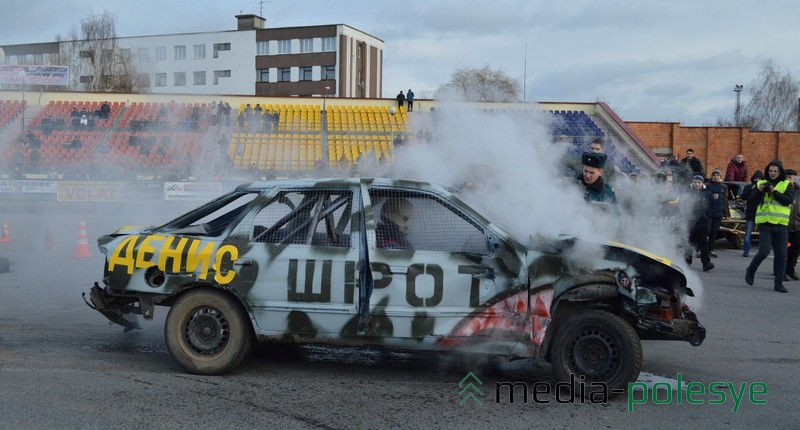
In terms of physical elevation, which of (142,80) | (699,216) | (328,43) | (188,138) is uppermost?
(328,43)

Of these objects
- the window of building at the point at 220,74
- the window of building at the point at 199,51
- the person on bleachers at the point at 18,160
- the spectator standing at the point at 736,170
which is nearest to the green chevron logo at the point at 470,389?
the spectator standing at the point at 736,170

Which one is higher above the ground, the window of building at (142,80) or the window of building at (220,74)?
the window of building at (220,74)

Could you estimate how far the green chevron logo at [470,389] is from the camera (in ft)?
16.1

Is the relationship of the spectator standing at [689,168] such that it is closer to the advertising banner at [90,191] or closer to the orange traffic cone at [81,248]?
the orange traffic cone at [81,248]

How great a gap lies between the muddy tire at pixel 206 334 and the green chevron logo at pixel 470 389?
5.41 feet

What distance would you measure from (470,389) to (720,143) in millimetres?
34242

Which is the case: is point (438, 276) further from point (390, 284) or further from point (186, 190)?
point (186, 190)

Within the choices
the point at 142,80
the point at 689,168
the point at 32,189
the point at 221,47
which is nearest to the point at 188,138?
the point at 32,189

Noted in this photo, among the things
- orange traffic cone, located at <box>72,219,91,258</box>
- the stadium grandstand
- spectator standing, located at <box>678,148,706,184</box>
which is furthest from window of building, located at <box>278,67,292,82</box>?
orange traffic cone, located at <box>72,219,91,258</box>

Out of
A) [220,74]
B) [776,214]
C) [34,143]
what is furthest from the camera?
[220,74]

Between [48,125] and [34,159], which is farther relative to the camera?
[48,125]

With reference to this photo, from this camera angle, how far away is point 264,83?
7119 cm

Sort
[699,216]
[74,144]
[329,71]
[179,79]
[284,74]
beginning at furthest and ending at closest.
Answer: [284,74] → [329,71] → [179,79] → [74,144] → [699,216]

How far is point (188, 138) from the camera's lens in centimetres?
2252
